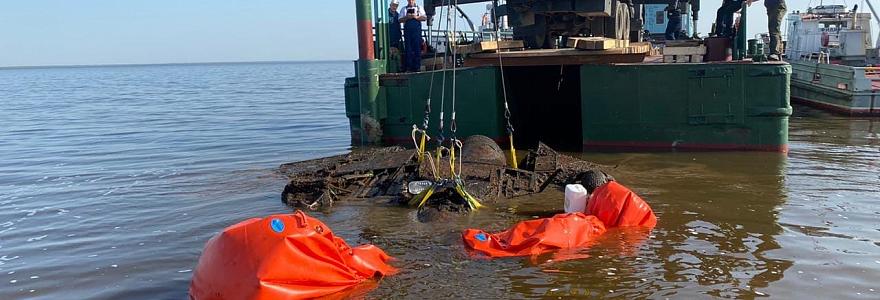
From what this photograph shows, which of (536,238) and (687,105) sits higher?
(687,105)

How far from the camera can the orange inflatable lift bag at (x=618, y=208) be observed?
22.7ft

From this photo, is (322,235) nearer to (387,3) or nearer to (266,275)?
(266,275)

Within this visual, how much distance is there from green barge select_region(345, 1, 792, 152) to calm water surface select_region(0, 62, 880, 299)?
0.49 metres

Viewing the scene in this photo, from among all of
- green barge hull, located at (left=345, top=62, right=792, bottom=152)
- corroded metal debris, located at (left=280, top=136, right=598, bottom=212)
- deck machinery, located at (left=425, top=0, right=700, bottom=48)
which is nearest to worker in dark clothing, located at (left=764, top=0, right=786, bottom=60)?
green barge hull, located at (left=345, top=62, right=792, bottom=152)

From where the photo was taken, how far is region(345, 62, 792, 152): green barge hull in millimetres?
11273

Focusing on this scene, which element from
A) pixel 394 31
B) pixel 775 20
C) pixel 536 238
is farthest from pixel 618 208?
pixel 394 31

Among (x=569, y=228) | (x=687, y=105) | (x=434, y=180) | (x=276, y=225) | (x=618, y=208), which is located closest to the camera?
(x=276, y=225)

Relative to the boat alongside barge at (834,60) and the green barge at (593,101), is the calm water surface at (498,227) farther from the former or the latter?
the boat alongside barge at (834,60)

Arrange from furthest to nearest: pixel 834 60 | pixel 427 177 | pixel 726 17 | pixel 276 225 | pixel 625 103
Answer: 1. pixel 834 60
2. pixel 726 17
3. pixel 625 103
4. pixel 427 177
5. pixel 276 225

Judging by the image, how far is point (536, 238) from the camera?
6203 mm

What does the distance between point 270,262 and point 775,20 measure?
11.0 m

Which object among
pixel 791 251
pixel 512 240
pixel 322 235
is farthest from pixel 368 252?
pixel 791 251

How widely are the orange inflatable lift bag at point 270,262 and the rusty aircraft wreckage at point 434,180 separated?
2682 millimetres

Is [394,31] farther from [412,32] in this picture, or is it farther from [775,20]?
[775,20]
